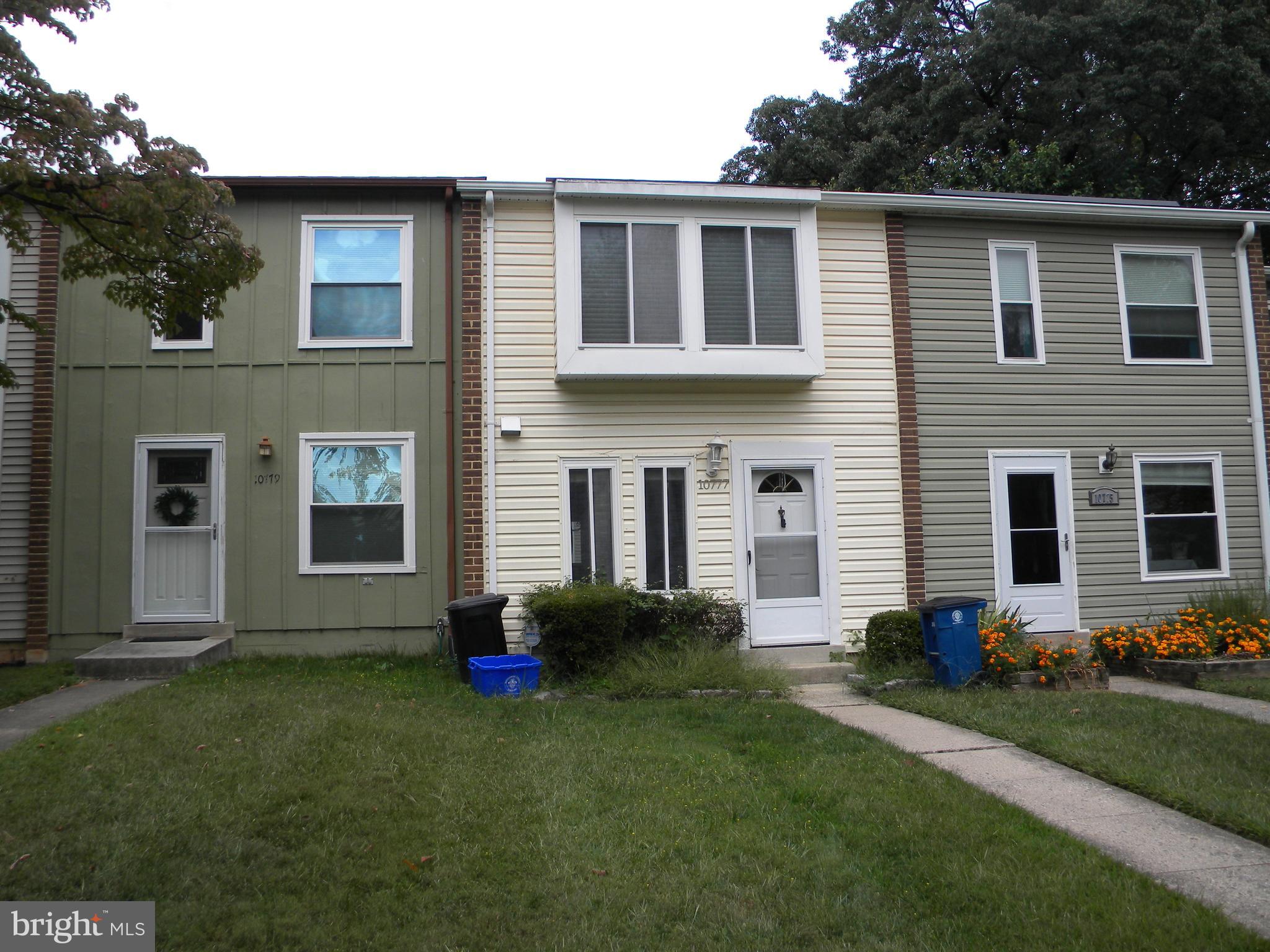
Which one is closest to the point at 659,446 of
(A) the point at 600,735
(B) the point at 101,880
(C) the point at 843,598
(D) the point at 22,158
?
(C) the point at 843,598

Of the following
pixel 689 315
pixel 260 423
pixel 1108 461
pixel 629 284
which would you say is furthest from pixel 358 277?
pixel 1108 461

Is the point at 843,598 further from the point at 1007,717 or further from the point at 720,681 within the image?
the point at 1007,717

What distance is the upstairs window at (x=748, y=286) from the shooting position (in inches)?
408

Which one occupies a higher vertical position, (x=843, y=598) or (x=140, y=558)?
(x=140, y=558)

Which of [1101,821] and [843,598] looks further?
[843,598]

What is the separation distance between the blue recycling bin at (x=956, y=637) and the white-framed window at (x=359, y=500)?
18.3 feet

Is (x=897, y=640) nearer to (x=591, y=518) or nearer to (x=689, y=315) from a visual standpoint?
(x=591, y=518)

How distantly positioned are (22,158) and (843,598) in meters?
8.55

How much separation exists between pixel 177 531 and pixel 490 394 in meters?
3.80

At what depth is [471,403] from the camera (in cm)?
1005

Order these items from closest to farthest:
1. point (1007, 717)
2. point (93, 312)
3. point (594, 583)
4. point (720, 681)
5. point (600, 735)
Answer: point (600, 735)
point (1007, 717)
point (720, 681)
point (594, 583)
point (93, 312)

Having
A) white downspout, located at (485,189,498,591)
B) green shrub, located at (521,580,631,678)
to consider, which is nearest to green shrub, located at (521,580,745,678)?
green shrub, located at (521,580,631,678)

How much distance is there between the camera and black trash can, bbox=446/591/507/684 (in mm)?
8922

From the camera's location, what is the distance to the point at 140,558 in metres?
10.0
